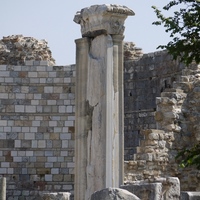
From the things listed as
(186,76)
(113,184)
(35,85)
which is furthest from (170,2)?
(35,85)

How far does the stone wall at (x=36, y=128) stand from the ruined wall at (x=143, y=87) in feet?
6.77

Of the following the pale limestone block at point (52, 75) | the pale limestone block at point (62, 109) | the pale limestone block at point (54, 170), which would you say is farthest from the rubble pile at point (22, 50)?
the pale limestone block at point (54, 170)

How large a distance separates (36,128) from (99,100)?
8750 millimetres

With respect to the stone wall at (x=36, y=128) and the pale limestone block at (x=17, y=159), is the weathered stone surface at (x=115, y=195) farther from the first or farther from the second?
the pale limestone block at (x=17, y=159)

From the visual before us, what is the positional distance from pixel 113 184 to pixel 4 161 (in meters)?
8.99

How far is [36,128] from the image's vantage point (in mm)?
23812

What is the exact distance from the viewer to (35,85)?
24.0m

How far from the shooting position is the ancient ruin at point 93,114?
15.2 meters

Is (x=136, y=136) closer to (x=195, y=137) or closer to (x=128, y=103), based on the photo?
(x=128, y=103)

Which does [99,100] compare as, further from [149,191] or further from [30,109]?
[30,109]

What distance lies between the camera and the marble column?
49.4 feet

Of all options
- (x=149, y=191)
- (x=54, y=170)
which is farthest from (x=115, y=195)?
(x=54, y=170)

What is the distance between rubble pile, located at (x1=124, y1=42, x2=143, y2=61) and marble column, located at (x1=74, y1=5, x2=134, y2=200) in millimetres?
11377

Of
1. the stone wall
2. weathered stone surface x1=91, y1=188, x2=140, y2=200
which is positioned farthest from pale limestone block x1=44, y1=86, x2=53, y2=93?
weathered stone surface x1=91, y1=188, x2=140, y2=200
